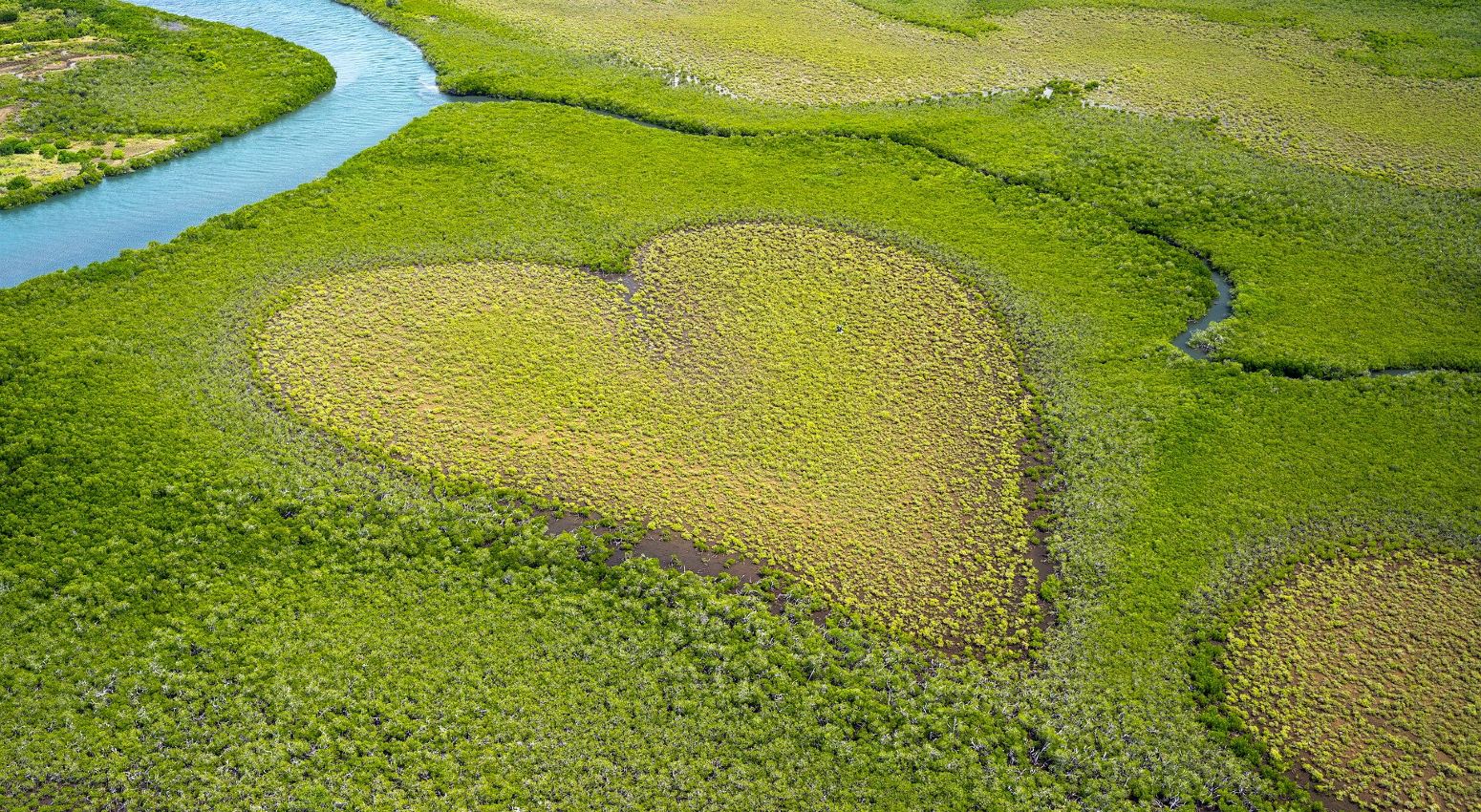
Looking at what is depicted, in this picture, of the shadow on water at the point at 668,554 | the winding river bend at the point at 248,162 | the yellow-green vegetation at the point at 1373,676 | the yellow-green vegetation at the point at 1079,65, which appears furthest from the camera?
the yellow-green vegetation at the point at 1079,65

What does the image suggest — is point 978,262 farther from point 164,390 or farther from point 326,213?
point 164,390

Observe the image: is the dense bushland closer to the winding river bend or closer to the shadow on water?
the shadow on water

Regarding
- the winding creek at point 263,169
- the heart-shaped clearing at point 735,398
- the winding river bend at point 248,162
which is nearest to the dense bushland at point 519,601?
the heart-shaped clearing at point 735,398

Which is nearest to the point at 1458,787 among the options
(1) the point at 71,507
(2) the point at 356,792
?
(2) the point at 356,792

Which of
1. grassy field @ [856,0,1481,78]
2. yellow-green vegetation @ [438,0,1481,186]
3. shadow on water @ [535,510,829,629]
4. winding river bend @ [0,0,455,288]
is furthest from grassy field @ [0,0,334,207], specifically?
grassy field @ [856,0,1481,78]

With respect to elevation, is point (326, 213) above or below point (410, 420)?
above

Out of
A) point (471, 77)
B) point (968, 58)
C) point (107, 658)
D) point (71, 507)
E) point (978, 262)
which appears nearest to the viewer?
point (107, 658)

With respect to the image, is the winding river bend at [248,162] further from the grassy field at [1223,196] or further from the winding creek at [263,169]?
the grassy field at [1223,196]
